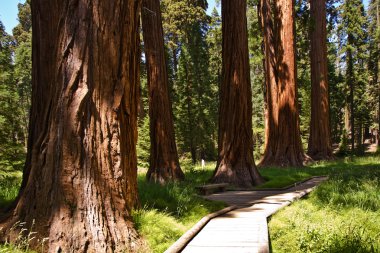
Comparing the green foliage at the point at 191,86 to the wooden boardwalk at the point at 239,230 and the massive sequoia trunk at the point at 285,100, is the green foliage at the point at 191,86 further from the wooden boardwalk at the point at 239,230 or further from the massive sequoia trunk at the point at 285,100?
the wooden boardwalk at the point at 239,230

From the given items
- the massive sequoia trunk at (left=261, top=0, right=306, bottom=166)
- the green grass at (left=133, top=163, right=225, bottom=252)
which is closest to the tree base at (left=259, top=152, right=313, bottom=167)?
the massive sequoia trunk at (left=261, top=0, right=306, bottom=166)

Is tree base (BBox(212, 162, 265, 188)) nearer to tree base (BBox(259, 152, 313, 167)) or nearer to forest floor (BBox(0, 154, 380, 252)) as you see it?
forest floor (BBox(0, 154, 380, 252))

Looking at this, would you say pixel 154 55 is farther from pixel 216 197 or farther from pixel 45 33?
pixel 45 33

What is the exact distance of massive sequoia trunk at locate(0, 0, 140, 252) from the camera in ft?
14.0

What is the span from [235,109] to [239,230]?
5.93 metres

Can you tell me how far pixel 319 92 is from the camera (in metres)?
20.6

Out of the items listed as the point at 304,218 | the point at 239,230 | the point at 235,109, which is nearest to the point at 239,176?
the point at 235,109

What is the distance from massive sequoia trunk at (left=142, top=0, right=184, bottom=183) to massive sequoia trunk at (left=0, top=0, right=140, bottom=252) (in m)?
6.47

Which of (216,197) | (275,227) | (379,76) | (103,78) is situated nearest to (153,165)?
(216,197)

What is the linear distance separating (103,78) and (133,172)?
1.35 meters

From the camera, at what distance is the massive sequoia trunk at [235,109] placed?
11.0 m

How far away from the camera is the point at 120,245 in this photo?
4.29 meters

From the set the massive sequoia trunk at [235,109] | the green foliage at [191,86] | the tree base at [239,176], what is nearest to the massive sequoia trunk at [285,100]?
the massive sequoia trunk at [235,109]

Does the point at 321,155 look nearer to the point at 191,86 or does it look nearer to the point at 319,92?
the point at 319,92
